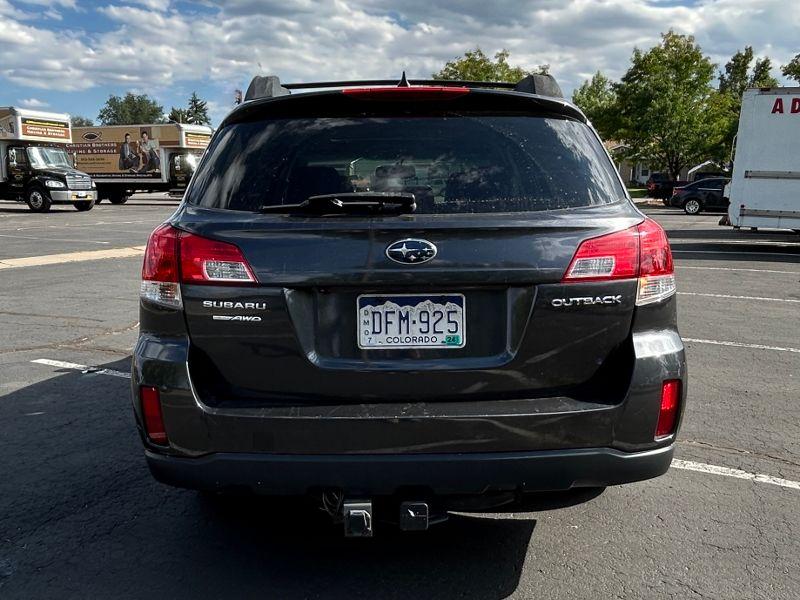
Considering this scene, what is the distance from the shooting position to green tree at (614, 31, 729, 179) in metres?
47.1

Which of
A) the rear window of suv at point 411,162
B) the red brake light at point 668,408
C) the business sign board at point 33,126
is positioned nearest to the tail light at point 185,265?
the rear window of suv at point 411,162

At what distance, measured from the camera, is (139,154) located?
35.2 meters

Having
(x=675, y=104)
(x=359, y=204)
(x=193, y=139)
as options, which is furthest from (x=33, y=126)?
(x=675, y=104)

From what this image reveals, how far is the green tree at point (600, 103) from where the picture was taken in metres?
51.6

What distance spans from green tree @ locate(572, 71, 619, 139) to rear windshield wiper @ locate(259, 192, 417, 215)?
51964mm

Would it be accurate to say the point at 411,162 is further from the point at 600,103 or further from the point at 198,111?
the point at 198,111

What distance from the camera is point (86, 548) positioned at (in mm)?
3045

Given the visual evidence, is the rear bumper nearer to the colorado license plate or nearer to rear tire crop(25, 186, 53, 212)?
the colorado license plate

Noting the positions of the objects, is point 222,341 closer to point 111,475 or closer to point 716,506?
point 111,475

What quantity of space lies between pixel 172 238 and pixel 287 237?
1.49 feet

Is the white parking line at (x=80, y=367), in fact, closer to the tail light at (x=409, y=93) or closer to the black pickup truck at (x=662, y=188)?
the tail light at (x=409, y=93)

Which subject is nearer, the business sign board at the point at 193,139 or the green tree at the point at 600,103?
the business sign board at the point at 193,139

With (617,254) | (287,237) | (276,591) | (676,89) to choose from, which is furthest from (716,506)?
(676,89)

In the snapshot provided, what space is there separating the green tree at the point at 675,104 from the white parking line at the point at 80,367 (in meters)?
46.9
